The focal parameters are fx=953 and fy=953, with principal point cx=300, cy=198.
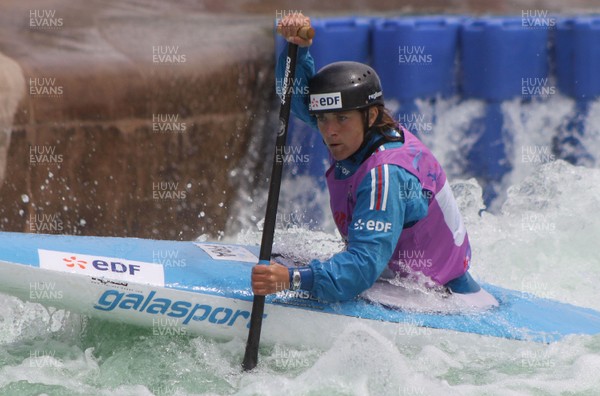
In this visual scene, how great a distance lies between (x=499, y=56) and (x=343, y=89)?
3.15 m

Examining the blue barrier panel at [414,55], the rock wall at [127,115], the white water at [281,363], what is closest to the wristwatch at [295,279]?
the white water at [281,363]

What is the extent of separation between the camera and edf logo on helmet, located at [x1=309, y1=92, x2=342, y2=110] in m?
3.96

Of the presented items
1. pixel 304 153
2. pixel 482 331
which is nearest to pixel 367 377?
pixel 482 331

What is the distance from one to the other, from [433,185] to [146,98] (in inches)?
121

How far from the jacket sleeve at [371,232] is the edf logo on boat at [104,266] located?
0.74 metres

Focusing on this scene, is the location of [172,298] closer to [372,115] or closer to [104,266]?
[104,266]

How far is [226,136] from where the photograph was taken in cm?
673

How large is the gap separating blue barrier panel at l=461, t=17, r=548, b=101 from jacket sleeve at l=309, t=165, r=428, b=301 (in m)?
3.07

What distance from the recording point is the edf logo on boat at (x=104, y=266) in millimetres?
4121

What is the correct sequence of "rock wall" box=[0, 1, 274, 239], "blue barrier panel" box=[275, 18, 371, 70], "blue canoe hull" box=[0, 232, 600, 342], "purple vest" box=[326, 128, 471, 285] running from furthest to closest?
"blue barrier panel" box=[275, 18, 371, 70], "rock wall" box=[0, 1, 274, 239], "blue canoe hull" box=[0, 232, 600, 342], "purple vest" box=[326, 128, 471, 285]

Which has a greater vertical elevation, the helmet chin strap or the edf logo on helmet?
the edf logo on helmet

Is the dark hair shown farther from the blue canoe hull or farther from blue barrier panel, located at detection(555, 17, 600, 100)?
blue barrier panel, located at detection(555, 17, 600, 100)

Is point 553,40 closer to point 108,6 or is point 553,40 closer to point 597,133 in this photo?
point 597,133

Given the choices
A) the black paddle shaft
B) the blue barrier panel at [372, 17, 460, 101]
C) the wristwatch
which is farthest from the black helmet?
the blue barrier panel at [372, 17, 460, 101]
